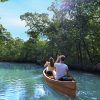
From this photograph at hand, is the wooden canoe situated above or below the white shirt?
below

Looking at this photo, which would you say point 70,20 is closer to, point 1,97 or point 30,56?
point 1,97

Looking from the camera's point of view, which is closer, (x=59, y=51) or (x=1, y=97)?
(x=1, y=97)

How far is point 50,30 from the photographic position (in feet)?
211

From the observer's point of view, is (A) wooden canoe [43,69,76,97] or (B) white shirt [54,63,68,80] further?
(B) white shirt [54,63,68,80]

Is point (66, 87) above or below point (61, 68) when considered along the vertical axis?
below

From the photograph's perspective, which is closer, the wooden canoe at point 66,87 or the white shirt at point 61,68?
the wooden canoe at point 66,87

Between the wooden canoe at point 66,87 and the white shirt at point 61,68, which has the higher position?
the white shirt at point 61,68

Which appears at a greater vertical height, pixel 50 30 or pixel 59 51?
pixel 50 30

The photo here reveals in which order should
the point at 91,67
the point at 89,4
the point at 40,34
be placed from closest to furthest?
1. the point at 89,4
2. the point at 91,67
3. the point at 40,34

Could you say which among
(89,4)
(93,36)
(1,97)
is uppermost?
(89,4)

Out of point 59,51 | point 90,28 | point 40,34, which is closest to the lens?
point 90,28

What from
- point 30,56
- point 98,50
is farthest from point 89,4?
point 30,56

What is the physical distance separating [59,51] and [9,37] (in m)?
9.19

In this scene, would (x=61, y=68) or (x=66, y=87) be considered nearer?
(x=66, y=87)
